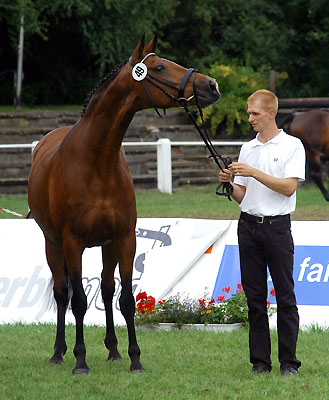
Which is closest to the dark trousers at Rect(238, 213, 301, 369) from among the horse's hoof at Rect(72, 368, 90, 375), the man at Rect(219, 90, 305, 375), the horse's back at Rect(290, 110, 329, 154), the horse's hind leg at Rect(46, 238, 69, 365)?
the man at Rect(219, 90, 305, 375)

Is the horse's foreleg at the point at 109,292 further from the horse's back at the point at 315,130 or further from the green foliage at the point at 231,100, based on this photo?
the green foliage at the point at 231,100

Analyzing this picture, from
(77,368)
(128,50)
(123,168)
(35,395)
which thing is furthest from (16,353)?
(128,50)

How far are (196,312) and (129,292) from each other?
1335 millimetres

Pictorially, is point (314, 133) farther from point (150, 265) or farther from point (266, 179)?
point (266, 179)

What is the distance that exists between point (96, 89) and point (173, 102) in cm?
70

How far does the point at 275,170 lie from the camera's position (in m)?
5.62

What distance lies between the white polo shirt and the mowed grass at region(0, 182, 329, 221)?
699 centimetres

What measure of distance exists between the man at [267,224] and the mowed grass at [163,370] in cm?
28

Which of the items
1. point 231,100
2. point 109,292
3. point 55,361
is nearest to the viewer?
point 55,361

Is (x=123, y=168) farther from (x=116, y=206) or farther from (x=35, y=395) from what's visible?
(x=35, y=395)

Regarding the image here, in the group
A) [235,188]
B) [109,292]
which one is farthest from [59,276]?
[235,188]

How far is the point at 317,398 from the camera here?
5.05 meters

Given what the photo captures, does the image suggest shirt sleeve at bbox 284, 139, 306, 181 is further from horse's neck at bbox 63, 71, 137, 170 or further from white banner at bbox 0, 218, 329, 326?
white banner at bbox 0, 218, 329, 326

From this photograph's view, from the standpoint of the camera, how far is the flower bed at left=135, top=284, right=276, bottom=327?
724cm
